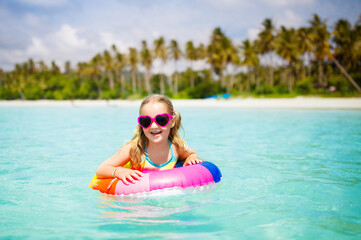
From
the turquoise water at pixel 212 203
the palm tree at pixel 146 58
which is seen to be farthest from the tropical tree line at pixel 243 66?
the turquoise water at pixel 212 203

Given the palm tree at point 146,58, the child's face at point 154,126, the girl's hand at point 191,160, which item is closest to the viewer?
the child's face at point 154,126

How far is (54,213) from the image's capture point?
3.04 m

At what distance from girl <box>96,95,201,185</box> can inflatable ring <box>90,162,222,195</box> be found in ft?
0.24

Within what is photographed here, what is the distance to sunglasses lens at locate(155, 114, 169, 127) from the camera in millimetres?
3233

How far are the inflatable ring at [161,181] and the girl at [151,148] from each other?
2.9 inches

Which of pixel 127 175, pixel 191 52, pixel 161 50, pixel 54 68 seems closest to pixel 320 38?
pixel 191 52

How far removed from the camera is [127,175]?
326cm

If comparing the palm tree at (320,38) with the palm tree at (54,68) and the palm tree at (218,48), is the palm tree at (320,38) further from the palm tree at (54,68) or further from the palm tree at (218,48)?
the palm tree at (54,68)

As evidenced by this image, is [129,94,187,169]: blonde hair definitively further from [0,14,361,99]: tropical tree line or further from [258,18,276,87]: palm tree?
[258,18,276,87]: palm tree

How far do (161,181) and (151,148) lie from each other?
0.54 m

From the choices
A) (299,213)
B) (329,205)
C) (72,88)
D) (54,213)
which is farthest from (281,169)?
(72,88)

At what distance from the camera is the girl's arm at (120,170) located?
326 centimetres

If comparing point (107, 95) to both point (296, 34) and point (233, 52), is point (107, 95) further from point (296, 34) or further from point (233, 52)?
point (296, 34)

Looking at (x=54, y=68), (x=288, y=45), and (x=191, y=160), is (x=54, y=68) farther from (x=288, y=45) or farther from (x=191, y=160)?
(x=191, y=160)
